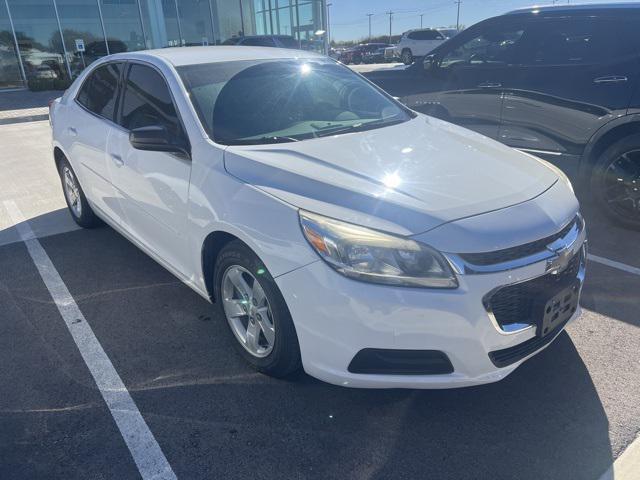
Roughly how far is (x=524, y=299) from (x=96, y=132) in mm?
3432

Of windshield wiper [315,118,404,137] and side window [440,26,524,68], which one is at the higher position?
side window [440,26,524,68]

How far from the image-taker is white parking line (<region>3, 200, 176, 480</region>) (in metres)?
2.29

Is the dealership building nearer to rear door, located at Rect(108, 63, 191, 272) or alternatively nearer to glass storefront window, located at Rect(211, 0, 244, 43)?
glass storefront window, located at Rect(211, 0, 244, 43)

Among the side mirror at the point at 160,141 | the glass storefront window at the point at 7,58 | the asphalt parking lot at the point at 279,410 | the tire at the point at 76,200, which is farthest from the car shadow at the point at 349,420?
the glass storefront window at the point at 7,58

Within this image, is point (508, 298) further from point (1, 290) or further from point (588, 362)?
point (1, 290)

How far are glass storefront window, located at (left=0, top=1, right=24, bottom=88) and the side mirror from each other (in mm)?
20684

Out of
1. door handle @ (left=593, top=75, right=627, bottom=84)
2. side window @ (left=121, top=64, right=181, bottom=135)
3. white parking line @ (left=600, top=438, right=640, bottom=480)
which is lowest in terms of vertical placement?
white parking line @ (left=600, top=438, right=640, bottom=480)

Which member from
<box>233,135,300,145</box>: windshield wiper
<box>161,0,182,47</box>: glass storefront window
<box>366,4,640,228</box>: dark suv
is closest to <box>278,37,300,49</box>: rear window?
<box>161,0,182,47</box>: glass storefront window

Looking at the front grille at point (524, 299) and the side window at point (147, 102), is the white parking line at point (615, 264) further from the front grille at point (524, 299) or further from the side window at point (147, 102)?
the side window at point (147, 102)

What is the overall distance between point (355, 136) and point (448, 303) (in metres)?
1.40

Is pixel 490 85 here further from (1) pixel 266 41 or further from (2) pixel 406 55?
(2) pixel 406 55

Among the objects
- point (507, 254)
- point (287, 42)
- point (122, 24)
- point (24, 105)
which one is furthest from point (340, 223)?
point (122, 24)

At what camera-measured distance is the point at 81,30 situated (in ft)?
67.6

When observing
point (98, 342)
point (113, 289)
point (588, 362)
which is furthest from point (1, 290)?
point (588, 362)
